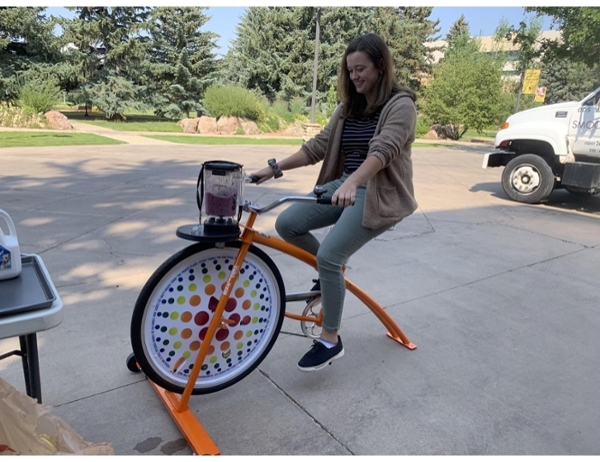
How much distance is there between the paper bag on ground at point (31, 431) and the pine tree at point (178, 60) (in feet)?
93.6

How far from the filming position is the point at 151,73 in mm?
28641

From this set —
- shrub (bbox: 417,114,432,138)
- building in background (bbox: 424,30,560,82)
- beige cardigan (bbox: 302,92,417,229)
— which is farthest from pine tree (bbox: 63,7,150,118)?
beige cardigan (bbox: 302,92,417,229)

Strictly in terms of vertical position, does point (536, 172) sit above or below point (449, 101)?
below

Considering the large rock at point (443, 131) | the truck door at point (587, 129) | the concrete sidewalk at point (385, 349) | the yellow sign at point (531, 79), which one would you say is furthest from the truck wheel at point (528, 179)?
the large rock at point (443, 131)

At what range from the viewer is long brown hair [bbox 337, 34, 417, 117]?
8.04 ft

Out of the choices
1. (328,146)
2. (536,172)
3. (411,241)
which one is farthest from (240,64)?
(328,146)

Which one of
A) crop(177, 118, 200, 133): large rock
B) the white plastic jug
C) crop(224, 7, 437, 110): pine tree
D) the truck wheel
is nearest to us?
the white plastic jug

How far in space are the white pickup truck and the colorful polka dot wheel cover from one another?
716 centimetres

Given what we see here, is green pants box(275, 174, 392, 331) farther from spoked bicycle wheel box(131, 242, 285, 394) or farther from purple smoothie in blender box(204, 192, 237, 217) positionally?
purple smoothie in blender box(204, 192, 237, 217)

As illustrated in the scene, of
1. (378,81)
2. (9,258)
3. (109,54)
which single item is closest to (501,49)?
(109,54)

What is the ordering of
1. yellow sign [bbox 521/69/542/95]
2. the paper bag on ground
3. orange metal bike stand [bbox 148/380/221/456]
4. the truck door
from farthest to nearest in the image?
1. yellow sign [bbox 521/69/542/95]
2. the truck door
3. orange metal bike stand [bbox 148/380/221/456]
4. the paper bag on ground

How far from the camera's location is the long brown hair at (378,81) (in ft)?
8.04

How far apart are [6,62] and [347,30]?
2226 centimetres

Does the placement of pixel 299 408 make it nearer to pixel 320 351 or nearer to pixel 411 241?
pixel 320 351
